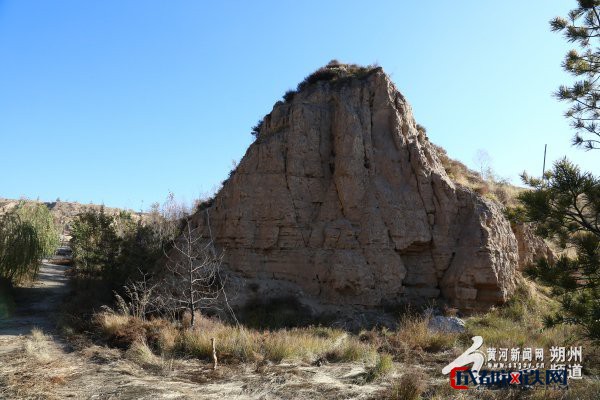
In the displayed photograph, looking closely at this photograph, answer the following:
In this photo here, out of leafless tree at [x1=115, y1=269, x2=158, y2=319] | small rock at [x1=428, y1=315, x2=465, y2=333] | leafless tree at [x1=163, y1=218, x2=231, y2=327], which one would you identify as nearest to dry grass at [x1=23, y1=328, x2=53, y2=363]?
leafless tree at [x1=115, y1=269, x2=158, y2=319]

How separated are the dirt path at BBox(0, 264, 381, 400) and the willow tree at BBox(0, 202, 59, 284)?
9.38 meters

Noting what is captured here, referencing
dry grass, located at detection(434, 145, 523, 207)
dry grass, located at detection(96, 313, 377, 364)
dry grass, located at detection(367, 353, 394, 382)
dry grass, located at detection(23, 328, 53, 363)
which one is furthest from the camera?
dry grass, located at detection(434, 145, 523, 207)

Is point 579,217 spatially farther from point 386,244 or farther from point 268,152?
point 268,152

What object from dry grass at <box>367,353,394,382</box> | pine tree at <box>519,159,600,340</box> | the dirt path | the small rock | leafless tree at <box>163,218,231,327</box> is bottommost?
the dirt path

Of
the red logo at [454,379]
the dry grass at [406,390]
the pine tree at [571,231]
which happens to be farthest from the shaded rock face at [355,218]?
the pine tree at [571,231]

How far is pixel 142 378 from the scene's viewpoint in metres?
9.08

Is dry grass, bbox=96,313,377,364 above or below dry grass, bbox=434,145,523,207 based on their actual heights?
below

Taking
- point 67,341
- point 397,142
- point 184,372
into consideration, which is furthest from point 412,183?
point 67,341

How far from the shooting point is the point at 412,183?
53.7 ft

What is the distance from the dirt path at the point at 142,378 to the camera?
26.7 ft

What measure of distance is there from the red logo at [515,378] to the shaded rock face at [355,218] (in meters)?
6.16

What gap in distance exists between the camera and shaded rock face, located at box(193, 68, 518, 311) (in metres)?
14.9

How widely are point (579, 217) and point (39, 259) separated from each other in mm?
21817

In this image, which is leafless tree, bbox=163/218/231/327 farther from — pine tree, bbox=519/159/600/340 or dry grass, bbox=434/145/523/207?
dry grass, bbox=434/145/523/207
